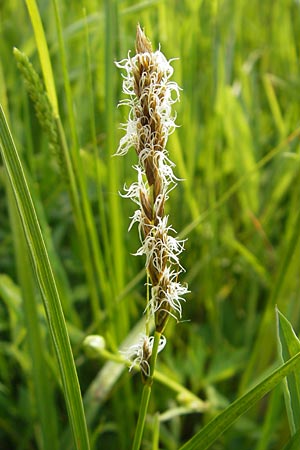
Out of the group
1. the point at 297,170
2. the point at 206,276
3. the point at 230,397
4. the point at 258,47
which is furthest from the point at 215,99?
the point at 258,47

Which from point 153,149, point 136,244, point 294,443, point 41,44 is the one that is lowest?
point 294,443

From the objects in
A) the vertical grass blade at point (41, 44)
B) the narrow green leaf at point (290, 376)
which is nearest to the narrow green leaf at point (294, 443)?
the narrow green leaf at point (290, 376)

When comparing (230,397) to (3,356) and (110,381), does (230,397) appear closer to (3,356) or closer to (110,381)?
(110,381)

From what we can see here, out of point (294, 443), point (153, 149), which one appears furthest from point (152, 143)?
point (294, 443)

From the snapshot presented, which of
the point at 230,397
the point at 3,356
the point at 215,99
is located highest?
the point at 215,99

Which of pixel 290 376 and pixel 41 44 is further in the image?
pixel 41 44

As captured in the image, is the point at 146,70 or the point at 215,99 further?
the point at 215,99

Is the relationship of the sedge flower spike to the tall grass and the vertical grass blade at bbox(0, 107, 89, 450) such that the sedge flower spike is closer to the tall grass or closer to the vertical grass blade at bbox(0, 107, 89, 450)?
the vertical grass blade at bbox(0, 107, 89, 450)

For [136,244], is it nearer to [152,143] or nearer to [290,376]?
[290,376]
